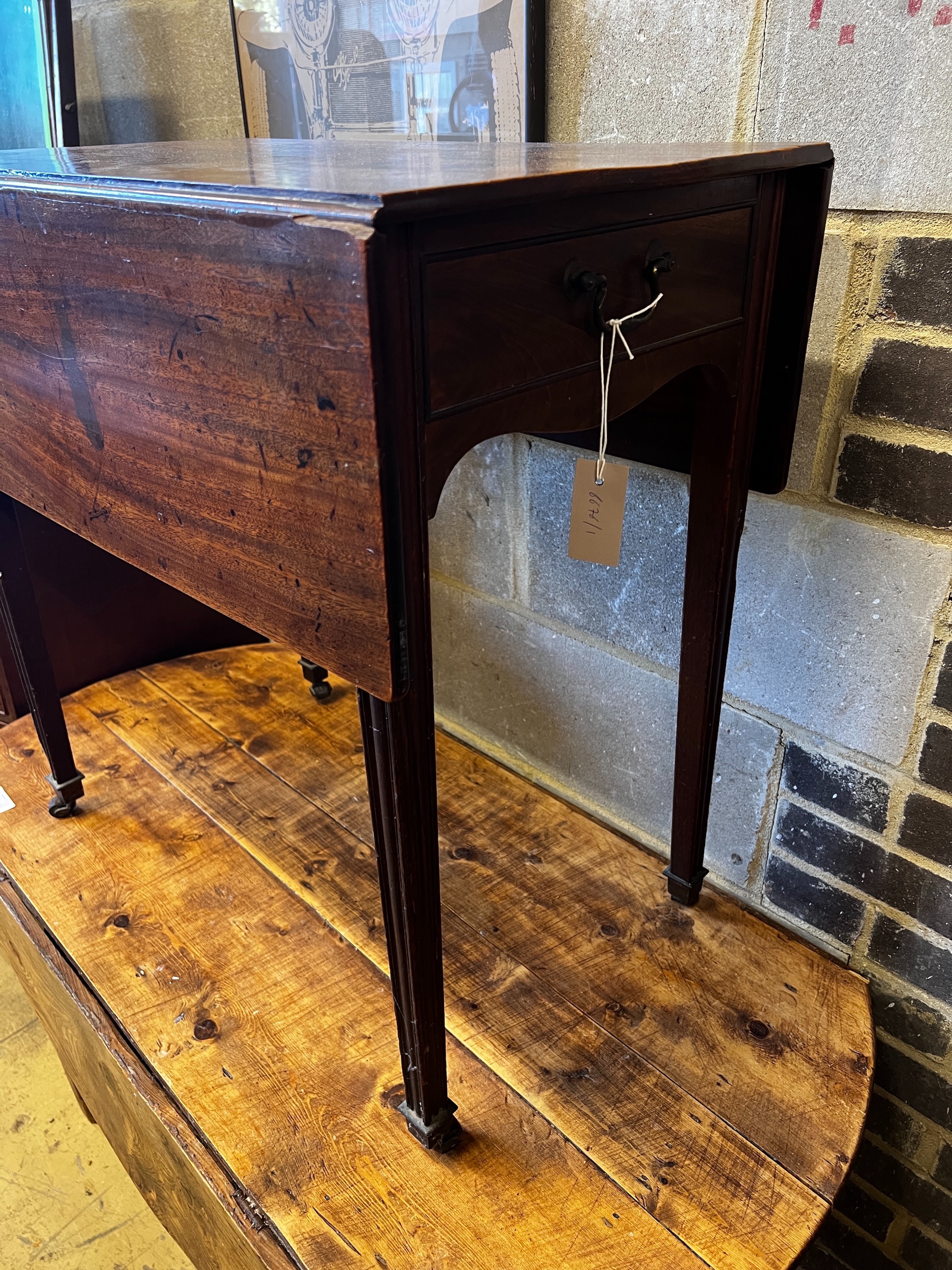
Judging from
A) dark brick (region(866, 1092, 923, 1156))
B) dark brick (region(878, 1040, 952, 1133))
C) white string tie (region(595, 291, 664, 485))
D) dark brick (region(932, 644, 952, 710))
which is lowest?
dark brick (region(866, 1092, 923, 1156))

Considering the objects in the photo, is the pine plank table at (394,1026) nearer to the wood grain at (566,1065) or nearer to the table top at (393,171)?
the wood grain at (566,1065)

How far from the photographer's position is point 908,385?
83cm

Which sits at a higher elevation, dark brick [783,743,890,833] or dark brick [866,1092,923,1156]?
dark brick [783,743,890,833]

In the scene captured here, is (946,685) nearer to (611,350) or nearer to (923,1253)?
(611,350)

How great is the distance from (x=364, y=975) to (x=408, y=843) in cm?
41

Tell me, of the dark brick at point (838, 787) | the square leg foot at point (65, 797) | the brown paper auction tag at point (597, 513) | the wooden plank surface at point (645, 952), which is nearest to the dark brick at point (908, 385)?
the brown paper auction tag at point (597, 513)

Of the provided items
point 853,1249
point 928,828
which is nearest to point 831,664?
point 928,828

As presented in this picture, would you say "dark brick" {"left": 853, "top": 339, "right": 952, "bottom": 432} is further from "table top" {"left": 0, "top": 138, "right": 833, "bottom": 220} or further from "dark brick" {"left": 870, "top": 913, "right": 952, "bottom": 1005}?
"dark brick" {"left": 870, "top": 913, "right": 952, "bottom": 1005}

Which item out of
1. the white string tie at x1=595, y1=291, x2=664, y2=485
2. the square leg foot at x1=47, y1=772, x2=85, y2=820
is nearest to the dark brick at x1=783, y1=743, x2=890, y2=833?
the white string tie at x1=595, y1=291, x2=664, y2=485

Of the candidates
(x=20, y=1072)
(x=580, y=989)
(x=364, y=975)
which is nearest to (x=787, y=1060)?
(x=580, y=989)

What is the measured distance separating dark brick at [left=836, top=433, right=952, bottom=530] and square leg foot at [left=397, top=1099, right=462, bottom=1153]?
692 mm

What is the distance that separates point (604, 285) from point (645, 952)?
29.4 inches

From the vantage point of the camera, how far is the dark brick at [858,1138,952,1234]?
104 centimetres

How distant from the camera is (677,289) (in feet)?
2.42
